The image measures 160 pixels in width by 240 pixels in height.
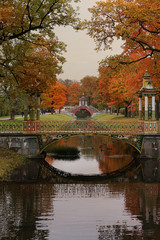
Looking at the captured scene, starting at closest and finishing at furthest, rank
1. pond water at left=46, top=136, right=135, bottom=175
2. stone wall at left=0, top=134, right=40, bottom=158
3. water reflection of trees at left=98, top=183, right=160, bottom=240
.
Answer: water reflection of trees at left=98, top=183, right=160, bottom=240, pond water at left=46, top=136, right=135, bottom=175, stone wall at left=0, top=134, right=40, bottom=158

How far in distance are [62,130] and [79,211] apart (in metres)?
10.9

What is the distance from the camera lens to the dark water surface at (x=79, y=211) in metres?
9.42

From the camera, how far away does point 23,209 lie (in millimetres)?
11734

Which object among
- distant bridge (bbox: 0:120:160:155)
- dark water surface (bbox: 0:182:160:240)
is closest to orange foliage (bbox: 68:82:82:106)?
distant bridge (bbox: 0:120:160:155)

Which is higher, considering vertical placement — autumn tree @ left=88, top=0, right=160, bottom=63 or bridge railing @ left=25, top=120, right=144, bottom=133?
autumn tree @ left=88, top=0, right=160, bottom=63

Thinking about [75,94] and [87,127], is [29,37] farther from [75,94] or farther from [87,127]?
[75,94]

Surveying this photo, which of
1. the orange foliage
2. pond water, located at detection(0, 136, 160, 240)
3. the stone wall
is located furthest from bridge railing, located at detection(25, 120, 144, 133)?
the orange foliage

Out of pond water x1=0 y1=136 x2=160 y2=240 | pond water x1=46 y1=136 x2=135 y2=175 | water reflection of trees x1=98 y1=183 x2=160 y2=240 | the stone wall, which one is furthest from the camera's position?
the stone wall

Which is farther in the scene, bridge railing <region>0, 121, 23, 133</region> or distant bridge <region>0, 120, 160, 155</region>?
bridge railing <region>0, 121, 23, 133</region>

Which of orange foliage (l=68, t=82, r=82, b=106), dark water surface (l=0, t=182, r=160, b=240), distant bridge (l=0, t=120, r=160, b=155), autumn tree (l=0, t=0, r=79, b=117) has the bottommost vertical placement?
dark water surface (l=0, t=182, r=160, b=240)

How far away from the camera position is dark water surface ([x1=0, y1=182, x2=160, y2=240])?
9422mm

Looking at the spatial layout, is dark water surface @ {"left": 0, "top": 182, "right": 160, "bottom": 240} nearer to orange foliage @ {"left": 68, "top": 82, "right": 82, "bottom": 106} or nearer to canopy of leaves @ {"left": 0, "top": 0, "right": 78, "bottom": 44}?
canopy of leaves @ {"left": 0, "top": 0, "right": 78, "bottom": 44}

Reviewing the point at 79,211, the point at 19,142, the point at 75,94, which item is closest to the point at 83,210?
the point at 79,211

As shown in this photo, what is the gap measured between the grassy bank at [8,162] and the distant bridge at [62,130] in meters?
0.88
